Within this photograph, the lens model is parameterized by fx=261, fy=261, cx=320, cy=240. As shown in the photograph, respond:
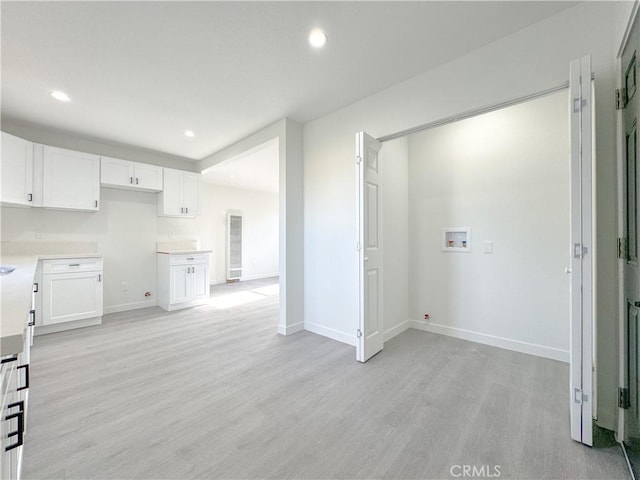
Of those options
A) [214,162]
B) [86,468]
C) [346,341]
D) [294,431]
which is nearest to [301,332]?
[346,341]

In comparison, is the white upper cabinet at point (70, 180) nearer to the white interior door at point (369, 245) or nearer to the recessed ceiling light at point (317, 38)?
the recessed ceiling light at point (317, 38)

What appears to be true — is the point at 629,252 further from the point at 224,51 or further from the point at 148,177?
the point at 148,177

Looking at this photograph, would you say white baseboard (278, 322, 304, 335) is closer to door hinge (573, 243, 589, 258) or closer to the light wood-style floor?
the light wood-style floor

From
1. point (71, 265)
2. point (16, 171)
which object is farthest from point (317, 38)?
point (71, 265)

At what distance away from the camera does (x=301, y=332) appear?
342 centimetres

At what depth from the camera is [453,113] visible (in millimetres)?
2223

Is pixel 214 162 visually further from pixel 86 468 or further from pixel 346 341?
pixel 86 468

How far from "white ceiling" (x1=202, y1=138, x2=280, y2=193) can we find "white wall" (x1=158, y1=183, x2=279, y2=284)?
0.33 m

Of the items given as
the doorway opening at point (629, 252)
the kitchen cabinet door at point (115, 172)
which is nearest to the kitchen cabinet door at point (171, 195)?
the kitchen cabinet door at point (115, 172)

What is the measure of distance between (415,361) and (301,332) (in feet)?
4.76

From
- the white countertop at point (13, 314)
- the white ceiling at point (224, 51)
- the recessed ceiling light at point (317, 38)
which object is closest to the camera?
the white countertop at point (13, 314)

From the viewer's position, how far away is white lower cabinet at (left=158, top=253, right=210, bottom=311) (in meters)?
4.41

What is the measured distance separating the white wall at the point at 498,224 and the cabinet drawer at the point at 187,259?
143 inches

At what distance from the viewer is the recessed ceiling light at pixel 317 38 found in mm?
1948
